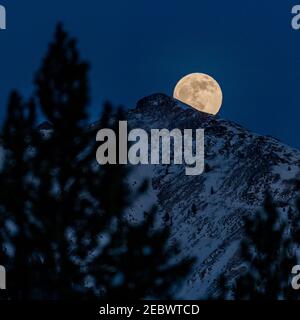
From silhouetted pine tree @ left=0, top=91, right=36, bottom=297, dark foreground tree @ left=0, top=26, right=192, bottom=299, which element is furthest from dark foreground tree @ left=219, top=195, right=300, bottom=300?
silhouetted pine tree @ left=0, top=91, right=36, bottom=297

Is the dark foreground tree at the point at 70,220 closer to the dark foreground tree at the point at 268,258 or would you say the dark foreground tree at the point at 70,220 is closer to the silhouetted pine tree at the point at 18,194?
the silhouetted pine tree at the point at 18,194

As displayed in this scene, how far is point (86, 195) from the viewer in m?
23.4

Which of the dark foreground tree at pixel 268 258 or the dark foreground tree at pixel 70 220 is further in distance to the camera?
the dark foreground tree at pixel 268 258

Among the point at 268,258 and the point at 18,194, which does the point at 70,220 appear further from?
the point at 268,258

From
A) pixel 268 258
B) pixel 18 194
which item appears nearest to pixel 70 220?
pixel 18 194

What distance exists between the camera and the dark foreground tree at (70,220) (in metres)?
23.0

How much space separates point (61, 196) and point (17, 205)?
1.26 meters

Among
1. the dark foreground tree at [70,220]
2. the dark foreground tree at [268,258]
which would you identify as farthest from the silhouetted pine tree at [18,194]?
the dark foreground tree at [268,258]

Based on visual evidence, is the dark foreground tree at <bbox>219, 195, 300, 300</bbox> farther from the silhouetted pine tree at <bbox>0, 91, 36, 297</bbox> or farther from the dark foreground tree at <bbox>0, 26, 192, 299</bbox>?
the silhouetted pine tree at <bbox>0, 91, 36, 297</bbox>

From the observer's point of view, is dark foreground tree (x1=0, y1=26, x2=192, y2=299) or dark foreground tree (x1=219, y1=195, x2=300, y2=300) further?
dark foreground tree (x1=219, y1=195, x2=300, y2=300)

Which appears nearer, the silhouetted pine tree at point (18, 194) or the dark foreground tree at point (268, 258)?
the silhouetted pine tree at point (18, 194)

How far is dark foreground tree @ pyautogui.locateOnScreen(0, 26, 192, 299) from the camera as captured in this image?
75.6ft

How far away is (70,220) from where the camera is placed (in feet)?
76.1
